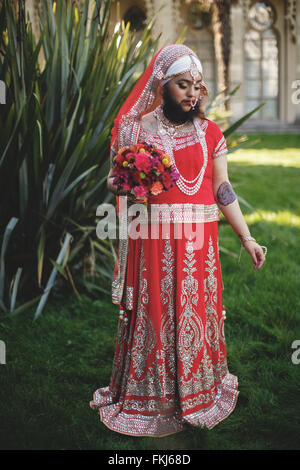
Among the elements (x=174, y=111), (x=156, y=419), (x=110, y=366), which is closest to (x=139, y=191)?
(x=174, y=111)

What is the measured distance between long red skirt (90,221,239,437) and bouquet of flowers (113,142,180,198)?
336mm

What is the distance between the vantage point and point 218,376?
8.38 feet

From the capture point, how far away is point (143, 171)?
75.3 inches

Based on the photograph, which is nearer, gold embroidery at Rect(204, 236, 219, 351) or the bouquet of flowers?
the bouquet of flowers

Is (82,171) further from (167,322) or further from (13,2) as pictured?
(167,322)

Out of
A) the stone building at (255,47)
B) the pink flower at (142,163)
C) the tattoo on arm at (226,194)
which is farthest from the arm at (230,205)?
the stone building at (255,47)

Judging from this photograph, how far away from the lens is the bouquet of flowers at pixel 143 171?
1.92 m

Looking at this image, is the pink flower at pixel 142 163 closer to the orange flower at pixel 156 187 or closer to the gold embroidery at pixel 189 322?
the orange flower at pixel 156 187

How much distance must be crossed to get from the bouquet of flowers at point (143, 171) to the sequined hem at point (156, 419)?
119 cm

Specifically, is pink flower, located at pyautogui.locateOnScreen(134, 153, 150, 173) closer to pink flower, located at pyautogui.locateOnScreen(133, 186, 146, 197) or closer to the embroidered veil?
pink flower, located at pyautogui.locateOnScreen(133, 186, 146, 197)

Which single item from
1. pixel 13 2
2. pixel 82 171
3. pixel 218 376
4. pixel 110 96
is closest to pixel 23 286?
pixel 82 171

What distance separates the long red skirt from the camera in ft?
7.38

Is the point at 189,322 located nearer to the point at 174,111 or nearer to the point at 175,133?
the point at 175,133

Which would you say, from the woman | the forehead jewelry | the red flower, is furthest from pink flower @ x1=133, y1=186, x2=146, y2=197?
the forehead jewelry
